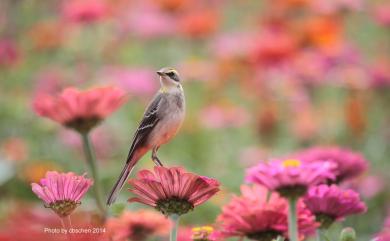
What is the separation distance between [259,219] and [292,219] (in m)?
0.10

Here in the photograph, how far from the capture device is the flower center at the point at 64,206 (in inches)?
52.1

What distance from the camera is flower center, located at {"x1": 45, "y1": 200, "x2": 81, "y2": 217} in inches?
52.1

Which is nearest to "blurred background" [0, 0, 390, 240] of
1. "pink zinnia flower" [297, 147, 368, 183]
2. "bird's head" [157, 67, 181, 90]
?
"bird's head" [157, 67, 181, 90]

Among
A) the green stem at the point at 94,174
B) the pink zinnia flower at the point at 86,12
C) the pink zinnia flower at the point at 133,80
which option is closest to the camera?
the green stem at the point at 94,174

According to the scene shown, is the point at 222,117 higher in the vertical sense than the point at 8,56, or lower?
lower

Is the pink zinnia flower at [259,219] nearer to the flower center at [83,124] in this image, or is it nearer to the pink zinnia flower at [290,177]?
the pink zinnia flower at [290,177]

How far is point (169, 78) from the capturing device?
2.24 meters

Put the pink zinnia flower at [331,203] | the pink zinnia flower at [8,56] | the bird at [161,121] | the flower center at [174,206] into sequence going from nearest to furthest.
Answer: the flower center at [174,206] → the pink zinnia flower at [331,203] → the bird at [161,121] → the pink zinnia flower at [8,56]

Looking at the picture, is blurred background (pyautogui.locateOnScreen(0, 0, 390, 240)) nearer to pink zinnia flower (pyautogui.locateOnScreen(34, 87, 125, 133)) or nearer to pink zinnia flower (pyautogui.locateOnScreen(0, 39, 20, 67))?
pink zinnia flower (pyautogui.locateOnScreen(0, 39, 20, 67))

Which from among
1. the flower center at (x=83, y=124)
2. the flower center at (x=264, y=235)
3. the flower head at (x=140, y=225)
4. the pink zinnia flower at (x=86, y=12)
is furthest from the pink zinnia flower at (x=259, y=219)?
the pink zinnia flower at (x=86, y=12)

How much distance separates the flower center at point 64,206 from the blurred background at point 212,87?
3.00 meters

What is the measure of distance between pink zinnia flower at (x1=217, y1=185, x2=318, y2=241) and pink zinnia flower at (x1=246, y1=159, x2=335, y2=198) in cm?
6

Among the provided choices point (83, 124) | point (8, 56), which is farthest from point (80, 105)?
point (8, 56)

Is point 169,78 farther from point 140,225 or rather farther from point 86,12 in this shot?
point 86,12
